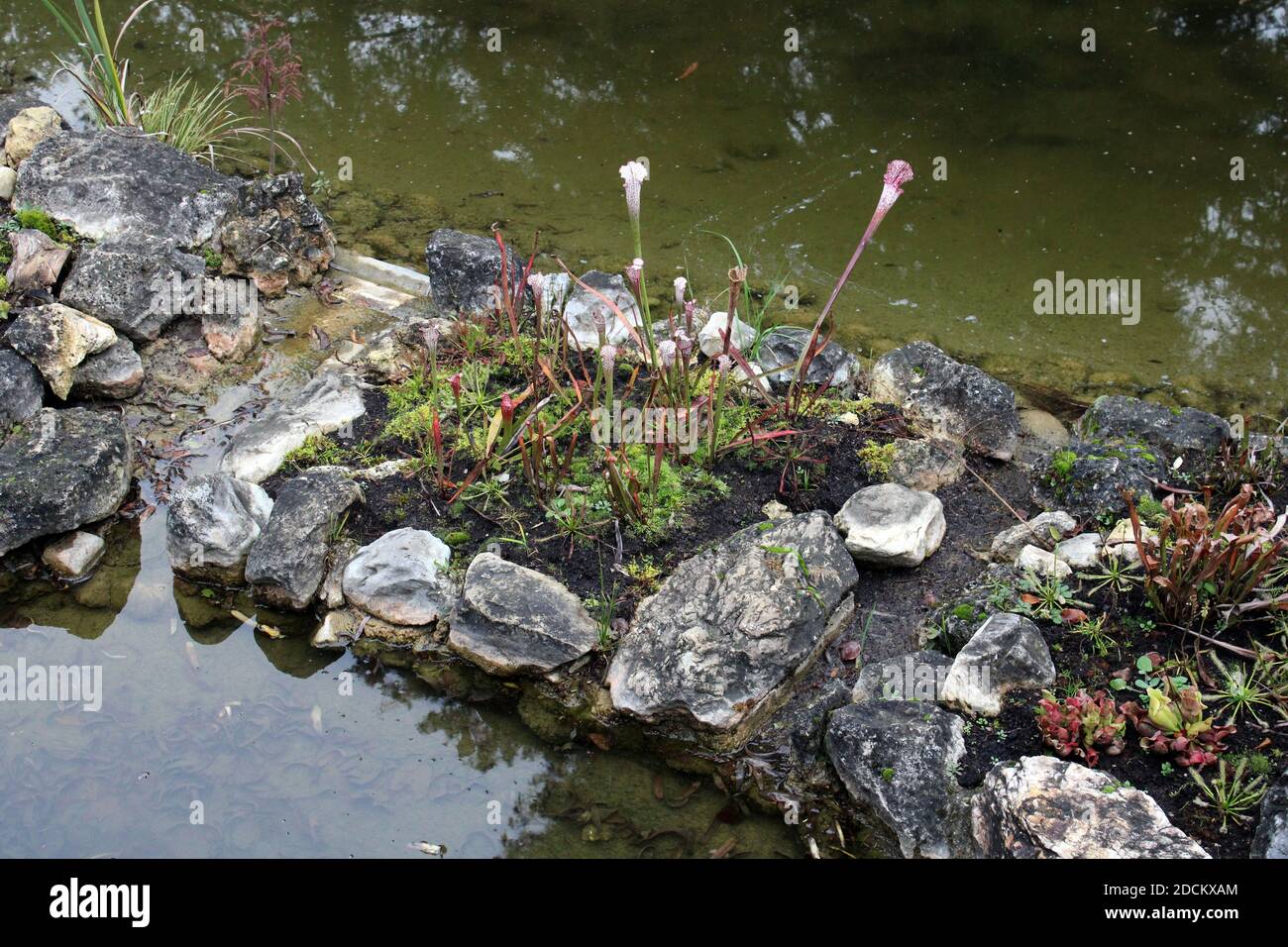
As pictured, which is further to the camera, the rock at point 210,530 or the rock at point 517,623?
the rock at point 210,530

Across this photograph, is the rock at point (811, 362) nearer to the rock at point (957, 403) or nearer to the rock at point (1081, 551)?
the rock at point (957, 403)

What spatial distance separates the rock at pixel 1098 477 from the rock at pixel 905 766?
1.29 m

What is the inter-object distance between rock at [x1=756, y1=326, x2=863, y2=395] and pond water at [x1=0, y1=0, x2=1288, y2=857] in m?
0.78

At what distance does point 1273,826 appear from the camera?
296 cm

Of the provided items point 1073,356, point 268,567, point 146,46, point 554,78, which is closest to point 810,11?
point 554,78

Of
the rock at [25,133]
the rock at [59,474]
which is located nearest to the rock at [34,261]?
the rock at [59,474]

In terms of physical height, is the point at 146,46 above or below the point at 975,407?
above

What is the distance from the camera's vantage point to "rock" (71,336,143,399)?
16.4 feet

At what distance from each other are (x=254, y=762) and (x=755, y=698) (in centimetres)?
179

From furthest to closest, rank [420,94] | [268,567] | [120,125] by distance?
[420,94] → [120,125] → [268,567]

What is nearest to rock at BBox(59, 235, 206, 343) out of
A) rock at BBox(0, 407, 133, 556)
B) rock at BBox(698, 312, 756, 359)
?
rock at BBox(0, 407, 133, 556)

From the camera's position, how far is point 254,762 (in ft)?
12.2

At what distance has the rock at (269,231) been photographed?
5770 mm

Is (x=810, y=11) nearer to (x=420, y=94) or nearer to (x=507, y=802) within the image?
(x=420, y=94)
